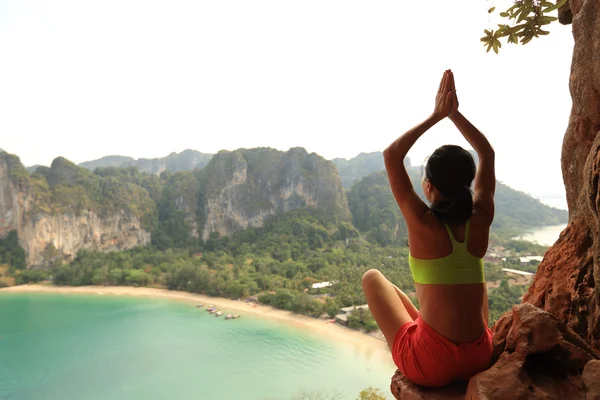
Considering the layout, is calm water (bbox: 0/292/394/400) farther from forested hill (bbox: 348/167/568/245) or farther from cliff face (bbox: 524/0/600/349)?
forested hill (bbox: 348/167/568/245)

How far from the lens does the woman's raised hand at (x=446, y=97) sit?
1139 millimetres

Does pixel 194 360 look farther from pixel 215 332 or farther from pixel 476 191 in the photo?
pixel 476 191

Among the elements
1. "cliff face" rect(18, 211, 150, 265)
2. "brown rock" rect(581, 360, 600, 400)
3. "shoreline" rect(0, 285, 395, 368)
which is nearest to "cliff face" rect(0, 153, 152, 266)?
"cliff face" rect(18, 211, 150, 265)

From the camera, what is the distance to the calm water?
11.5m

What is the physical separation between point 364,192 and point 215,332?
946 inches

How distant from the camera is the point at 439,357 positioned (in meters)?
1.00

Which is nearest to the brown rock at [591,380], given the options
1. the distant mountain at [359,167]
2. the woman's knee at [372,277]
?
the woman's knee at [372,277]

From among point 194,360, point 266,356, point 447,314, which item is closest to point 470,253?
point 447,314

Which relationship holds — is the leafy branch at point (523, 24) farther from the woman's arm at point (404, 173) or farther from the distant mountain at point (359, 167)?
the distant mountain at point (359, 167)

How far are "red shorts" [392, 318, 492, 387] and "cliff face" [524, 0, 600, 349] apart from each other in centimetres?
31

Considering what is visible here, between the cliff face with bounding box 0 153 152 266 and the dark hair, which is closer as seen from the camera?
the dark hair

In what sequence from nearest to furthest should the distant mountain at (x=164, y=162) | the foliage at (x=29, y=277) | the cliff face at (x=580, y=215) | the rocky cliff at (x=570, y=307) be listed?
the rocky cliff at (x=570, y=307) < the cliff face at (x=580, y=215) < the foliage at (x=29, y=277) < the distant mountain at (x=164, y=162)

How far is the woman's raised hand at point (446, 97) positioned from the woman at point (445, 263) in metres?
0.10

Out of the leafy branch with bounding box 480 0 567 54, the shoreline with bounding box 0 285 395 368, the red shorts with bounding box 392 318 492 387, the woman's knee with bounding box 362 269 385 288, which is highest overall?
the leafy branch with bounding box 480 0 567 54
